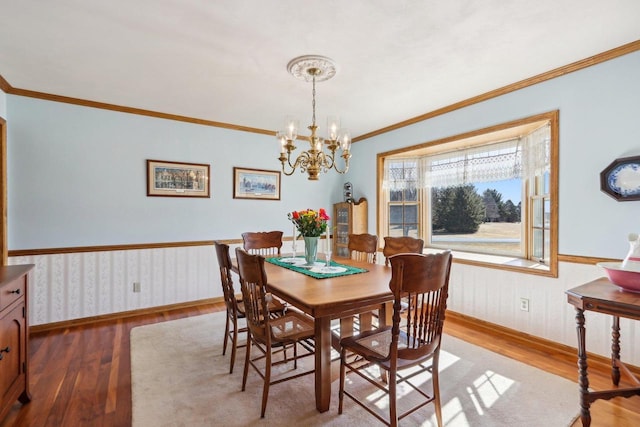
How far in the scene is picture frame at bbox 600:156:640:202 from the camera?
2289 mm

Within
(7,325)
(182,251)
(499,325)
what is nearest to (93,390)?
(7,325)

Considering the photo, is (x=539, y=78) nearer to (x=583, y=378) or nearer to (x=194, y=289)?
(x=583, y=378)

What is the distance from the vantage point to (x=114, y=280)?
363cm

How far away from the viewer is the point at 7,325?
1741 mm

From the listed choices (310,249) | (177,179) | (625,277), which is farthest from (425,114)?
(177,179)

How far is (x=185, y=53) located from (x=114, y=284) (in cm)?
273

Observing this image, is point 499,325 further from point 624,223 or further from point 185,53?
point 185,53

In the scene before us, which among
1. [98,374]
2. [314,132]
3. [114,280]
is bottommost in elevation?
[98,374]

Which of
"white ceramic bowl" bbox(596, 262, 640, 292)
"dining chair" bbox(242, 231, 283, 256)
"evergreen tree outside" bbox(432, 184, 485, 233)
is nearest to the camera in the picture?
"white ceramic bowl" bbox(596, 262, 640, 292)

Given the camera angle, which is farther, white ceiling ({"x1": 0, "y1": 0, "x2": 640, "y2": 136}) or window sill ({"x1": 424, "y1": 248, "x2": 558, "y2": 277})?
window sill ({"x1": 424, "y1": 248, "x2": 558, "y2": 277})

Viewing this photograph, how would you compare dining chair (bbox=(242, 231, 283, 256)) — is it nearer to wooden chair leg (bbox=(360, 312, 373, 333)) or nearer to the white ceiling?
wooden chair leg (bbox=(360, 312, 373, 333))

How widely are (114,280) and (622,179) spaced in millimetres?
4911

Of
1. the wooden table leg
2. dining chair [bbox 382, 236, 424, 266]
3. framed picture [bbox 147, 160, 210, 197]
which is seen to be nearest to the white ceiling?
framed picture [bbox 147, 160, 210, 197]

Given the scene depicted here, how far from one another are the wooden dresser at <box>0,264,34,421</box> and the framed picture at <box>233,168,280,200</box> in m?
2.63
